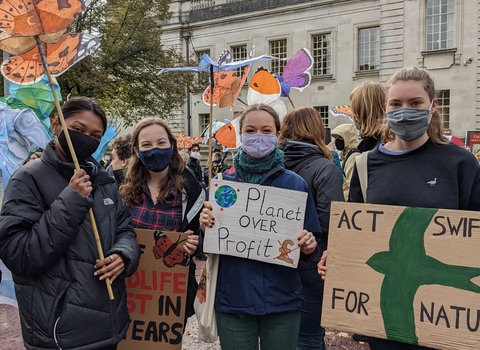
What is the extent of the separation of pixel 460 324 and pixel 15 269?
1.92m

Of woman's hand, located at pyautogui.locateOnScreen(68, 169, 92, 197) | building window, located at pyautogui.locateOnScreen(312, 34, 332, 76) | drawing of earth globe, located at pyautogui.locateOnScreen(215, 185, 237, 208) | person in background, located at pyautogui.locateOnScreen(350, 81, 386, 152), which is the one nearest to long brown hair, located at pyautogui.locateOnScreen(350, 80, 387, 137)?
person in background, located at pyautogui.locateOnScreen(350, 81, 386, 152)

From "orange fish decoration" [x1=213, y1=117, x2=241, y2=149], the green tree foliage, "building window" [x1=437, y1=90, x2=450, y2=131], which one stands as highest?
the green tree foliage

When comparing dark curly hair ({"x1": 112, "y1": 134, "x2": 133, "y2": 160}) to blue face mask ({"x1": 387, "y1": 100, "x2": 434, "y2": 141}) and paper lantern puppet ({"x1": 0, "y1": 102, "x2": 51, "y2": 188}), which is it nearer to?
paper lantern puppet ({"x1": 0, "y1": 102, "x2": 51, "y2": 188})

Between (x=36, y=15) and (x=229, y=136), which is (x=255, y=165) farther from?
(x=229, y=136)

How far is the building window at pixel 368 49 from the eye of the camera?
2569 centimetres

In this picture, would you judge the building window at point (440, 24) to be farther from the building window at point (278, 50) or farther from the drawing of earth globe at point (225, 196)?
the drawing of earth globe at point (225, 196)

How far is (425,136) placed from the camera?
206 centimetres

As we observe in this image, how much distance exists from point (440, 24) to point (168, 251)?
2393 centimetres

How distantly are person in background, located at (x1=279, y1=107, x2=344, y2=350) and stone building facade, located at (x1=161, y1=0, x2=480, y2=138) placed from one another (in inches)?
754

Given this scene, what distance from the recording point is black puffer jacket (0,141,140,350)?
6.50ft

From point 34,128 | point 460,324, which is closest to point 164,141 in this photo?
point 460,324

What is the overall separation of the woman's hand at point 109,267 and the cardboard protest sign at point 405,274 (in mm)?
1016

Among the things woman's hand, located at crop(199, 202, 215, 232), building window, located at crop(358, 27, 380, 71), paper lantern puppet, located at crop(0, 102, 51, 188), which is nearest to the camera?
woman's hand, located at crop(199, 202, 215, 232)

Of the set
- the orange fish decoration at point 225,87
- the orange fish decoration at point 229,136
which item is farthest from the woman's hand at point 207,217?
the orange fish decoration at point 229,136
